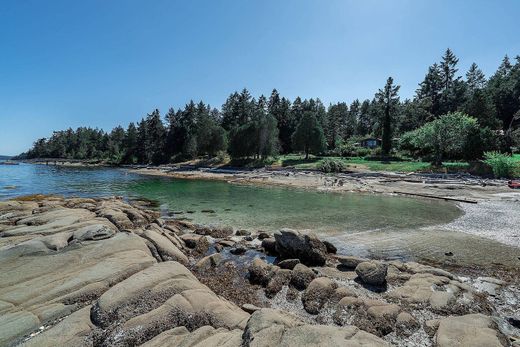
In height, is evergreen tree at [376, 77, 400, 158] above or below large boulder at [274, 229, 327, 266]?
above

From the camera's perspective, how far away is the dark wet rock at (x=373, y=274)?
10961 millimetres

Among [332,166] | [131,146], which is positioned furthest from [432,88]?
[131,146]

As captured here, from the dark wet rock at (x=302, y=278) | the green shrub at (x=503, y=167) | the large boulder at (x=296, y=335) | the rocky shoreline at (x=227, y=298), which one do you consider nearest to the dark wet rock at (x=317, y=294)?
the rocky shoreline at (x=227, y=298)

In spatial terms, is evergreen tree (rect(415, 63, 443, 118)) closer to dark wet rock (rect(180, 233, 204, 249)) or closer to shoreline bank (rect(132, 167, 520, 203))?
shoreline bank (rect(132, 167, 520, 203))

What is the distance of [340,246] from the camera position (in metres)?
16.9

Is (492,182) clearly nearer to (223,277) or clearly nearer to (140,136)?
(223,277)

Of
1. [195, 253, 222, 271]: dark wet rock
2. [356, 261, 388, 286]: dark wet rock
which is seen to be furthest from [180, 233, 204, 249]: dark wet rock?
[356, 261, 388, 286]: dark wet rock

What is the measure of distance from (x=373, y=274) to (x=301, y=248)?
12.2ft

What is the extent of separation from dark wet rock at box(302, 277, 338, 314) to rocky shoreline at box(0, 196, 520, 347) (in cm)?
3

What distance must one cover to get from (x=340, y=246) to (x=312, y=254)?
3800 mm

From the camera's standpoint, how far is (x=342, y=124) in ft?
450

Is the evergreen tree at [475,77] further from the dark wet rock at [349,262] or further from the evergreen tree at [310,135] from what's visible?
the dark wet rock at [349,262]

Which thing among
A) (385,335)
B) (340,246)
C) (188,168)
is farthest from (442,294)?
(188,168)

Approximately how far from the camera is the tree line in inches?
2665
